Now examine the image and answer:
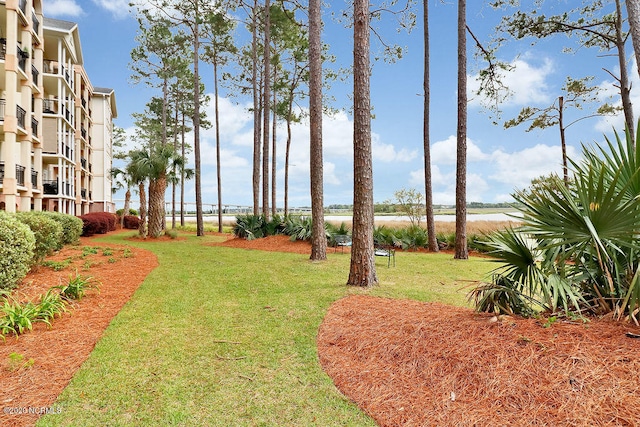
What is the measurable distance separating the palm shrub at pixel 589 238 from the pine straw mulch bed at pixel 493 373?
343 millimetres

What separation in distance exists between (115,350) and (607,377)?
4.90 m

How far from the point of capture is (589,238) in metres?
3.18

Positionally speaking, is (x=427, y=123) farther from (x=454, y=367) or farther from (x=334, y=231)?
(x=454, y=367)

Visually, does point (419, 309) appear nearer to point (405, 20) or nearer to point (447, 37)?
point (405, 20)

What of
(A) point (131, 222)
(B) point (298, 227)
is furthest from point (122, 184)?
(B) point (298, 227)

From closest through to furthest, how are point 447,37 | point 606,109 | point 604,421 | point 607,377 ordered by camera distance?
point 604,421 → point 607,377 → point 447,37 → point 606,109

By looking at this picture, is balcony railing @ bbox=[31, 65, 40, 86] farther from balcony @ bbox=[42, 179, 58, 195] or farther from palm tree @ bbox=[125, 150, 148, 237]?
balcony @ bbox=[42, 179, 58, 195]

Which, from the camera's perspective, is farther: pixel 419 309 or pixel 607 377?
pixel 419 309

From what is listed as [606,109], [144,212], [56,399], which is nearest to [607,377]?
[56,399]

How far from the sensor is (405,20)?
35.1 feet

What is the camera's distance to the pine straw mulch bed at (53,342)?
320cm

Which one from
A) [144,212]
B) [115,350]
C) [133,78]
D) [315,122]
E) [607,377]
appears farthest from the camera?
[133,78]

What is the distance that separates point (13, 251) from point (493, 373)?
7.69m

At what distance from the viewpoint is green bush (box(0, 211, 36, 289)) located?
234 inches
